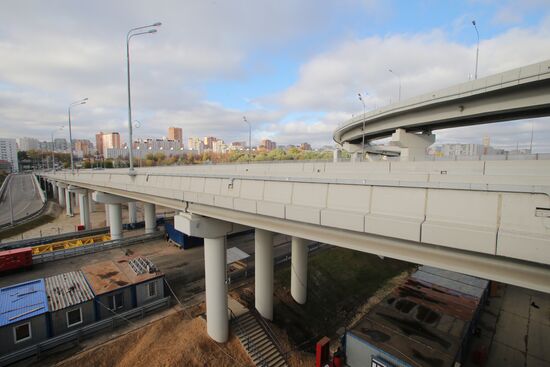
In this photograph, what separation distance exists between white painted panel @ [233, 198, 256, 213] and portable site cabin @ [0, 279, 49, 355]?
Result: 1178cm

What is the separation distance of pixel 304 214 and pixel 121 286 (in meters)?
13.8

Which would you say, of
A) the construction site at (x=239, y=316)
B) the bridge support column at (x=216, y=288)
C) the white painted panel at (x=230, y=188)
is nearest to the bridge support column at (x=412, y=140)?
the construction site at (x=239, y=316)

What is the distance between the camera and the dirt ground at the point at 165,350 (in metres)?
12.0

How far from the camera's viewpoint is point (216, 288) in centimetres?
1357

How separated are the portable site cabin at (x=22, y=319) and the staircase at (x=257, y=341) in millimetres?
9573

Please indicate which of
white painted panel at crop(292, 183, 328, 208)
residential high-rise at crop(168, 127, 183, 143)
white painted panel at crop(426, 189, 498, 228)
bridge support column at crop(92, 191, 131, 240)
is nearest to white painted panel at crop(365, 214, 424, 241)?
white painted panel at crop(426, 189, 498, 228)

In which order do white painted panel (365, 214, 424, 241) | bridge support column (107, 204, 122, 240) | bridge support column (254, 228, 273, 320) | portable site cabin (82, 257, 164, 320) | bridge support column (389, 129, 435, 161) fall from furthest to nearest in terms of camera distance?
1. bridge support column (389, 129, 435, 161)
2. bridge support column (107, 204, 122, 240)
3. bridge support column (254, 228, 273, 320)
4. portable site cabin (82, 257, 164, 320)
5. white painted panel (365, 214, 424, 241)

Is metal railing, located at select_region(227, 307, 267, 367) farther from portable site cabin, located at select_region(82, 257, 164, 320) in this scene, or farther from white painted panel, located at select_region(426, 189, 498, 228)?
white painted panel, located at select_region(426, 189, 498, 228)

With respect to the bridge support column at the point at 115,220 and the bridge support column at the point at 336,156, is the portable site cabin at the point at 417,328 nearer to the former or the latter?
the bridge support column at the point at 336,156

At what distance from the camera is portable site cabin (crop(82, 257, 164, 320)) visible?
14516 mm

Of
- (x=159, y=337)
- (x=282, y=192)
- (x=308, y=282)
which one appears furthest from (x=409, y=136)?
(x=159, y=337)

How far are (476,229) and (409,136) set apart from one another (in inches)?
1300

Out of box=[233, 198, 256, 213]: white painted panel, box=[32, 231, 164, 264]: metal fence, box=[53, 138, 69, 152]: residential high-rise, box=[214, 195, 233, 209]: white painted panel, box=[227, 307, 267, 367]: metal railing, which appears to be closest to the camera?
box=[233, 198, 256, 213]: white painted panel

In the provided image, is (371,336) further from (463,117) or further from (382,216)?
(463,117)
